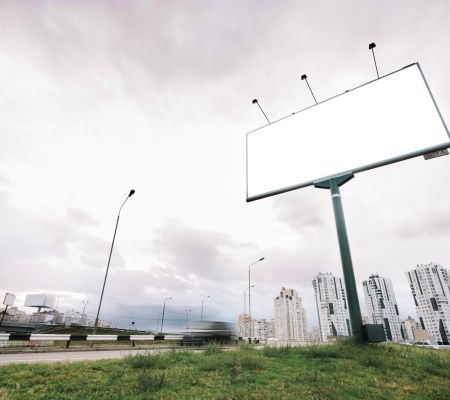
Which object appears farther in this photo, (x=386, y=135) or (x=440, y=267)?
(x=440, y=267)

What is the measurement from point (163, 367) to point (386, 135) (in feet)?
41.0

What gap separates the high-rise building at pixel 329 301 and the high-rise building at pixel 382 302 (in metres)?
9.85

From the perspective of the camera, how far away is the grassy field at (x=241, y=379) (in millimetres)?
4914

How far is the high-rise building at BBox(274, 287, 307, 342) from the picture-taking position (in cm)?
12912

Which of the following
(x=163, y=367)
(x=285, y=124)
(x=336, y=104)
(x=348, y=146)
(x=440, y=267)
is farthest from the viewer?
(x=440, y=267)

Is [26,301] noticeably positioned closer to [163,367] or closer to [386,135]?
[163,367]

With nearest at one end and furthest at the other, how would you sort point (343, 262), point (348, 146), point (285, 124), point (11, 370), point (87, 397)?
1. point (87, 397)
2. point (11, 370)
3. point (343, 262)
4. point (348, 146)
5. point (285, 124)

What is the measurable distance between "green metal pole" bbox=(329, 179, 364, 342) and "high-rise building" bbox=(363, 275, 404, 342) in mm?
118441

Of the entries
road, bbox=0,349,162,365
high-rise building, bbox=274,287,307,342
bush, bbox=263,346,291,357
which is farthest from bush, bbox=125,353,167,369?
high-rise building, bbox=274,287,307,342

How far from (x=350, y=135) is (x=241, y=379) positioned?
11.7 meters

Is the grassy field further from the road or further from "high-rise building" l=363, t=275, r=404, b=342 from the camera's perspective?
"high-rise building" l=363, t=275, r=404, b=342

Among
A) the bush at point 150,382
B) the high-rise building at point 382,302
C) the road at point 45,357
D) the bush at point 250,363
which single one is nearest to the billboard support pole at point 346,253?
the bush at point 250,363

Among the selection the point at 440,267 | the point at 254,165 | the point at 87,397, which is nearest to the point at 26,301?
the point at 254,165

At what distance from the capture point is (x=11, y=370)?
6488 mm
